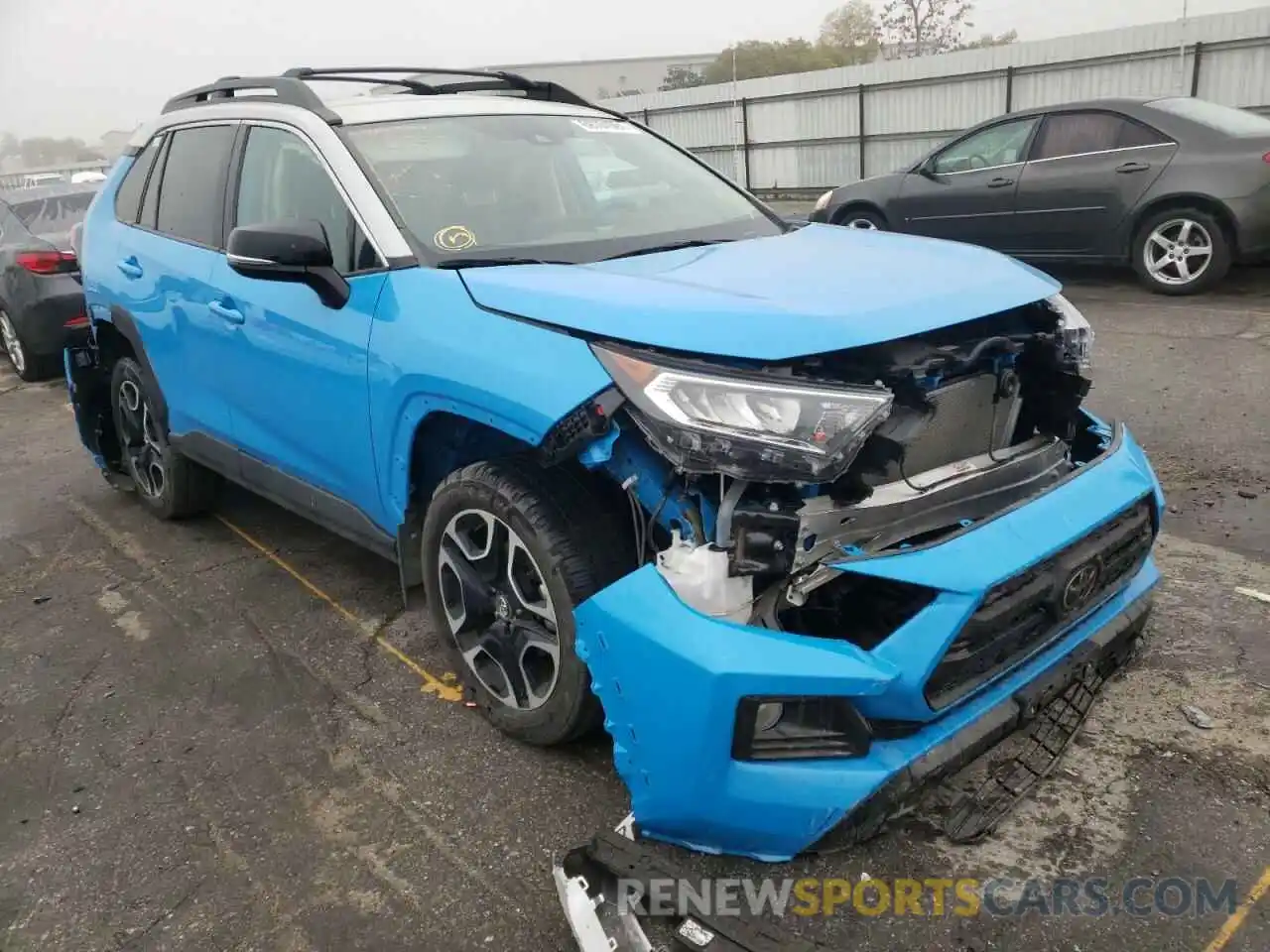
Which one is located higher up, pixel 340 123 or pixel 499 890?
pixel 340 123

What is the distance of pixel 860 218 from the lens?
32.7 ft

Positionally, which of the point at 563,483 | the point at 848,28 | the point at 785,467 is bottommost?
the point at 563,483

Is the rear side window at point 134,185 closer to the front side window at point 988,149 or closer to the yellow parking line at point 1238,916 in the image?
the yellow parking line at point 1238,916

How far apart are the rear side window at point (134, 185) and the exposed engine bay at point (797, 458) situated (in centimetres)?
318

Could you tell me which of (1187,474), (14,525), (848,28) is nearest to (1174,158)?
(1187,474)

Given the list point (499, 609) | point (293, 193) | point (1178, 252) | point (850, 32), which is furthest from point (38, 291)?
point (850, 32)

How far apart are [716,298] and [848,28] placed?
58.8 metres

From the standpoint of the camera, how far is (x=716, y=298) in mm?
2301

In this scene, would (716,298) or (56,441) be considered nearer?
(716,298)

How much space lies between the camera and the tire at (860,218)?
9.80 metres

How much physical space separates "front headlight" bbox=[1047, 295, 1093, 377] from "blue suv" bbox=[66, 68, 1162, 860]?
0.01 metres

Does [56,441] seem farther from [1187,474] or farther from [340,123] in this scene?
[1187,474]

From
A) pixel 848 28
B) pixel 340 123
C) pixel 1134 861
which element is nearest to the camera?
pixel 1134 861

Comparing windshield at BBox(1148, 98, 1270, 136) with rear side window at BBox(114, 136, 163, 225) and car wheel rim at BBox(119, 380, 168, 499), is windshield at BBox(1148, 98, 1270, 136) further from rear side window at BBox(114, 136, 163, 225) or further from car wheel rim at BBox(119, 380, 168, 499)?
car wheel rim at BBox(119, 380, 168, 499)
